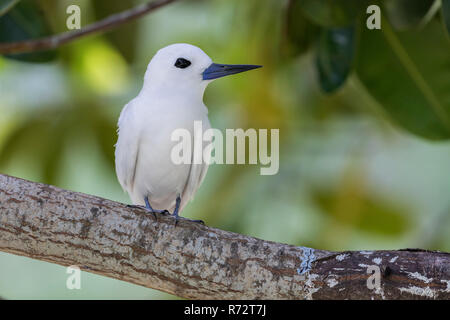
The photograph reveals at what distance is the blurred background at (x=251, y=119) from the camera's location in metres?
4.54

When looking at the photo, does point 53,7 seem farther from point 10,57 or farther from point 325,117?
point 325,117

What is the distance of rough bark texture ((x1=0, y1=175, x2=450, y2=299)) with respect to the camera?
2824 mm

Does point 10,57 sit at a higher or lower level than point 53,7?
lower

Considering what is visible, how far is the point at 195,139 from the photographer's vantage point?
3.40 metres

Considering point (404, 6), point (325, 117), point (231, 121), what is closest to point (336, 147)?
point (325, 117)

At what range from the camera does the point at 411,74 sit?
4426 millimetres

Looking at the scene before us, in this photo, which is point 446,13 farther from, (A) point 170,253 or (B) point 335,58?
(A) point 170,253

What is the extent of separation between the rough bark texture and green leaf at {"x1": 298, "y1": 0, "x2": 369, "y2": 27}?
1.49m

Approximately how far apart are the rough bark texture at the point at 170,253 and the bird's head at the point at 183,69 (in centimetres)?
80

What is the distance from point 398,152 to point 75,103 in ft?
10.8

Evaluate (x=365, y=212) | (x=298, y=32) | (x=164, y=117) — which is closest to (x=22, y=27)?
(x=164, y=117)

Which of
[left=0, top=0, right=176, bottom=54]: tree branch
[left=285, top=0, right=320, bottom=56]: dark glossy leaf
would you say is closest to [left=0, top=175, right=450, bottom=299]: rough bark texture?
[left=0, top=0, right=176, bottom=54]: tree branch

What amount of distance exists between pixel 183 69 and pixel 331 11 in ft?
3.14

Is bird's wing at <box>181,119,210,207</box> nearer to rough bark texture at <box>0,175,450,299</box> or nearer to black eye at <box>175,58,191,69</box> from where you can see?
black eye at <box>175,58,191,69</box>
